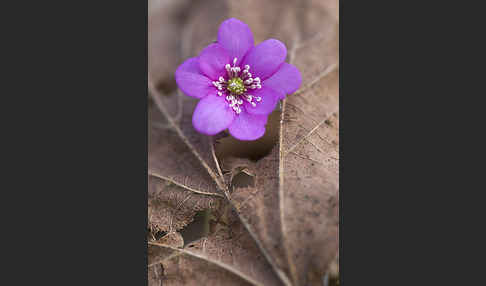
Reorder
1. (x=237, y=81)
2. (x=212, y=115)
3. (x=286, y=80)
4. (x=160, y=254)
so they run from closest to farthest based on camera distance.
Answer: (x=160, y=254) → (x=212, y=115) → (x=286, y=80) → (x=237, y=81)

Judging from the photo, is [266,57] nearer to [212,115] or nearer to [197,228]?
[212,115]

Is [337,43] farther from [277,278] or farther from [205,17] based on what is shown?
[277,278]

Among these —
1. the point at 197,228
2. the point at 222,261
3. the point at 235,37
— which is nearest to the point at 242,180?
the point at 197,228

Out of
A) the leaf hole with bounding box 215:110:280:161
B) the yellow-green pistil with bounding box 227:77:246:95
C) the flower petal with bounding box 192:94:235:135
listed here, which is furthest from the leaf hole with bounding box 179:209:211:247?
the yellow-green pistil with bounding box 227:77:246:95

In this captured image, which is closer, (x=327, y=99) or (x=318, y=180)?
(x=318, y=180)

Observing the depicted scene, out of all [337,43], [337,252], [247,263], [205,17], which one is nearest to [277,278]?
[247,263]

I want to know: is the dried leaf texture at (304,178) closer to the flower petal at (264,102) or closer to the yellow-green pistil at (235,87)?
the flower petal at (264,102)

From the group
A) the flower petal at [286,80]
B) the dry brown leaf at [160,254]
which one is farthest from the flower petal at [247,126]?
the dry brown leaf at [160,254]

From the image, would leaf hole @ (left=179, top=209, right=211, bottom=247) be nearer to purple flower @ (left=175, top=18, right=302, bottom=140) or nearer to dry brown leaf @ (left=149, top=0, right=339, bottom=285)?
dry brown leaf @ (left=149, top=0, right=339, bottom=285)
